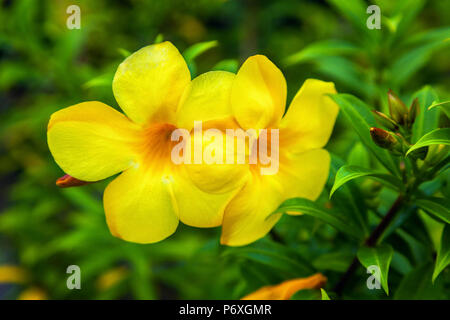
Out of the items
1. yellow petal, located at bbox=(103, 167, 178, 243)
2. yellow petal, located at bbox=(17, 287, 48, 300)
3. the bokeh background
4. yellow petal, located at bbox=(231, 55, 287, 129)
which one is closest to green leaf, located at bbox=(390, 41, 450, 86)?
the bokeh background

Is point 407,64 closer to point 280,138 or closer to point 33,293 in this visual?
point 280,138

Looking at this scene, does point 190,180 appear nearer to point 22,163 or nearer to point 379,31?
point 379,31

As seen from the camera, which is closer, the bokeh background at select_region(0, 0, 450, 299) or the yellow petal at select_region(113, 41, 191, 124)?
the yellow petal at select_region(113, 41, 191, 124)

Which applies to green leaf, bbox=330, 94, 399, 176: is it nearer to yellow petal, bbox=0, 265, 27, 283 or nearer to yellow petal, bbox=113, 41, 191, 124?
yellow petal, bbox=113, 41, 191, 124

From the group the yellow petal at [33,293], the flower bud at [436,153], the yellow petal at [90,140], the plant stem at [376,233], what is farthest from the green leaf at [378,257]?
the yellow petal at [33,293]

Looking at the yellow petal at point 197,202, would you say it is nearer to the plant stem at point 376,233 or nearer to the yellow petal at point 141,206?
the yellow petal at point 141,206
